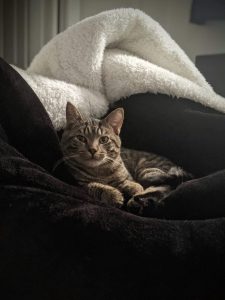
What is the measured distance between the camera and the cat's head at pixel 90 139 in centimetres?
106

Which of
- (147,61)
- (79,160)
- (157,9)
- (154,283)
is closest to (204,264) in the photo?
(154,283)

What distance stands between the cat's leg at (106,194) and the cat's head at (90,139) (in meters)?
0.10

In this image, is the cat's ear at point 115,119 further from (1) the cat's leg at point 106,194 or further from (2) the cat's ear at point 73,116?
(1) the cat's leg at point 106,194

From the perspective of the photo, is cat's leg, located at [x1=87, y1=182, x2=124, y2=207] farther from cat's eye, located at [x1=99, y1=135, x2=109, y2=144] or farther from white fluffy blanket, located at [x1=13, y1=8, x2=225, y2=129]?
white fluffy blanket, located at [x1=13, y1=8, x2=225, y2=129]

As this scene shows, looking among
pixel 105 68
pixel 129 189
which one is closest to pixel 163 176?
pixel 129 189

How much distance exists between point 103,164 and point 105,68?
0.44m

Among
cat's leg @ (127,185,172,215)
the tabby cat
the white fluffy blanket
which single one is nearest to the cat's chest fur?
the tabby cat

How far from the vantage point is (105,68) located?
4.50 ft

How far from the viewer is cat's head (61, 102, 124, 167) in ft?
3.46

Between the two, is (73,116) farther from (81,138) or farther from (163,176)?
(163,176)

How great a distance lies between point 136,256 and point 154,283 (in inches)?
1.9

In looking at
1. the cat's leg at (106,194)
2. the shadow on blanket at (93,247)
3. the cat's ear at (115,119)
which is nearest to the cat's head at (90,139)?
the cat's ear at (115,119)

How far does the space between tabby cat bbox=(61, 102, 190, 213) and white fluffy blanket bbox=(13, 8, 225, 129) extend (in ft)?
0.53

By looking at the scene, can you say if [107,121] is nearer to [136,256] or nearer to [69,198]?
[69,198]
